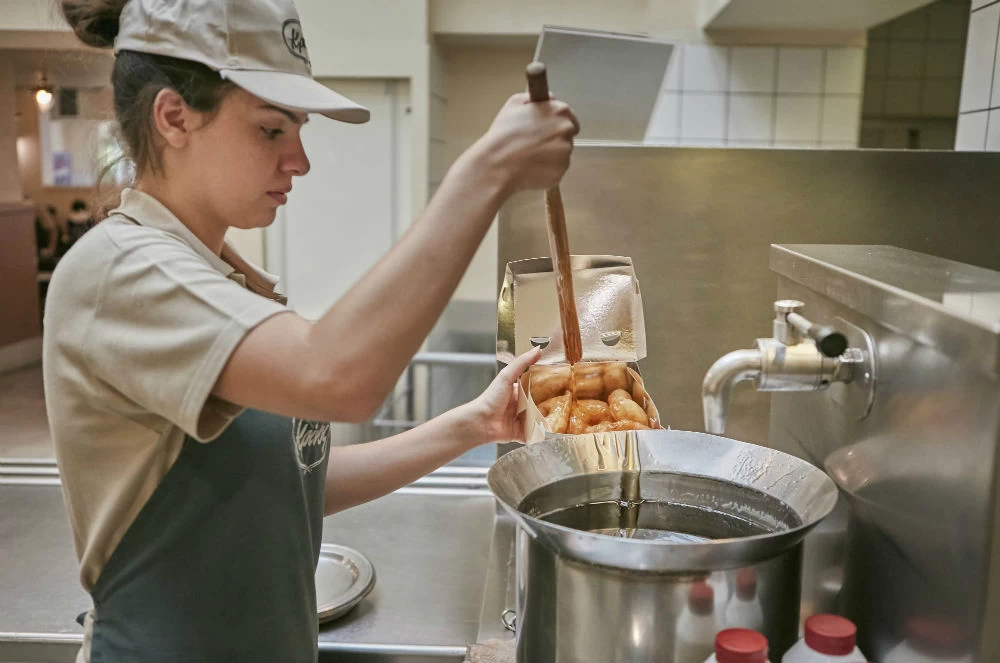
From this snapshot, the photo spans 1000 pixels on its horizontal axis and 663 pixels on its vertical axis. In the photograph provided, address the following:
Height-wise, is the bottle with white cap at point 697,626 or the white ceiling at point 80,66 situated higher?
the white ceiling at point 80,66

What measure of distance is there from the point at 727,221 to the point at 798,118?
2893 millimetres

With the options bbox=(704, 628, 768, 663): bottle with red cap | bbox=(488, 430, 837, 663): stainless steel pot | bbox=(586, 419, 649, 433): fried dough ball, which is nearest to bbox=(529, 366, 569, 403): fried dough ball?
bbox=(586, 419, 649, 433): fried dough ball

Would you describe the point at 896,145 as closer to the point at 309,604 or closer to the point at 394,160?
the point at 394,160

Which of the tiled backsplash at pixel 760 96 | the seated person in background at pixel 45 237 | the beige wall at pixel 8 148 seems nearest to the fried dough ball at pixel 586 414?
the tiled backsplash at pixel 760 96

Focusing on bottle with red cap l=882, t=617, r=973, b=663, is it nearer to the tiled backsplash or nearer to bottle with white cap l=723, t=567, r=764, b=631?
bottle with white cap l=723, t=567, r=764, b=631

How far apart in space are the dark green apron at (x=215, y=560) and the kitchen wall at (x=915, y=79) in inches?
188

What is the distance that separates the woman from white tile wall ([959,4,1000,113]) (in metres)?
1.26

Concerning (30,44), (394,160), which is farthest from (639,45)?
(30,44)

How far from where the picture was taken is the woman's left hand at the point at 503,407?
48.4 inches

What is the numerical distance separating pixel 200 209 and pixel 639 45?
232 cm

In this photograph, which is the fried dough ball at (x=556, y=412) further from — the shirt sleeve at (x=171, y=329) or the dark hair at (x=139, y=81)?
the dark hair at (x=139, y=81)

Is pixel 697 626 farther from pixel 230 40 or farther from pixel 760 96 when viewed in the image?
pixel 760 96

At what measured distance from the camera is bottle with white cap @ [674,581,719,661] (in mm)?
702

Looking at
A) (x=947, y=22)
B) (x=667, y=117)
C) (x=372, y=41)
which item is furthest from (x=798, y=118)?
(x=372, y=41)
